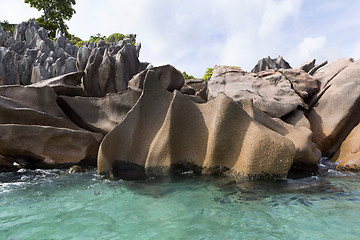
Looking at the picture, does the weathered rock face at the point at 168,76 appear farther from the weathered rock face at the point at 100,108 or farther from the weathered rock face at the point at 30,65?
the weathered rock face at the point at 30,65

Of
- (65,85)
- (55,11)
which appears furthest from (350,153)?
(55,11)

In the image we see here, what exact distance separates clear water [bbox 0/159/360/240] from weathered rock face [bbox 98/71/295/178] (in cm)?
31

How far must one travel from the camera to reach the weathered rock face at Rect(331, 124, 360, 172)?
6.36 m

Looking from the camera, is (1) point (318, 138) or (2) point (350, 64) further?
(2) point (350, 64)

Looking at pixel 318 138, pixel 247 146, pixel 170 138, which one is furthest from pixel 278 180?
pixel 318 138

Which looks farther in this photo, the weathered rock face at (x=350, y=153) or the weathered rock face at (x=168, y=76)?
the weathered rock face at (x=168, y=76)

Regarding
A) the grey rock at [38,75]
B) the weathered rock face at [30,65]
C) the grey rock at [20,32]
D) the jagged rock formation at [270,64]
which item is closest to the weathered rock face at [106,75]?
the grey rock at [38,75]

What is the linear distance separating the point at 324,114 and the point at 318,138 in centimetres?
96

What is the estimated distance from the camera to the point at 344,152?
738 cm

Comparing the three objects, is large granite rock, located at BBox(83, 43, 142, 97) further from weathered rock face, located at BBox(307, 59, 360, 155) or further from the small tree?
the small tree

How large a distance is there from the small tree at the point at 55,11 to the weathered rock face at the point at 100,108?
121 ft

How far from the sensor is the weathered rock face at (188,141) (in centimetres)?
499

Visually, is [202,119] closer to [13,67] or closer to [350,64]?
[350,64]

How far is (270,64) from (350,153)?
23.2 ft
